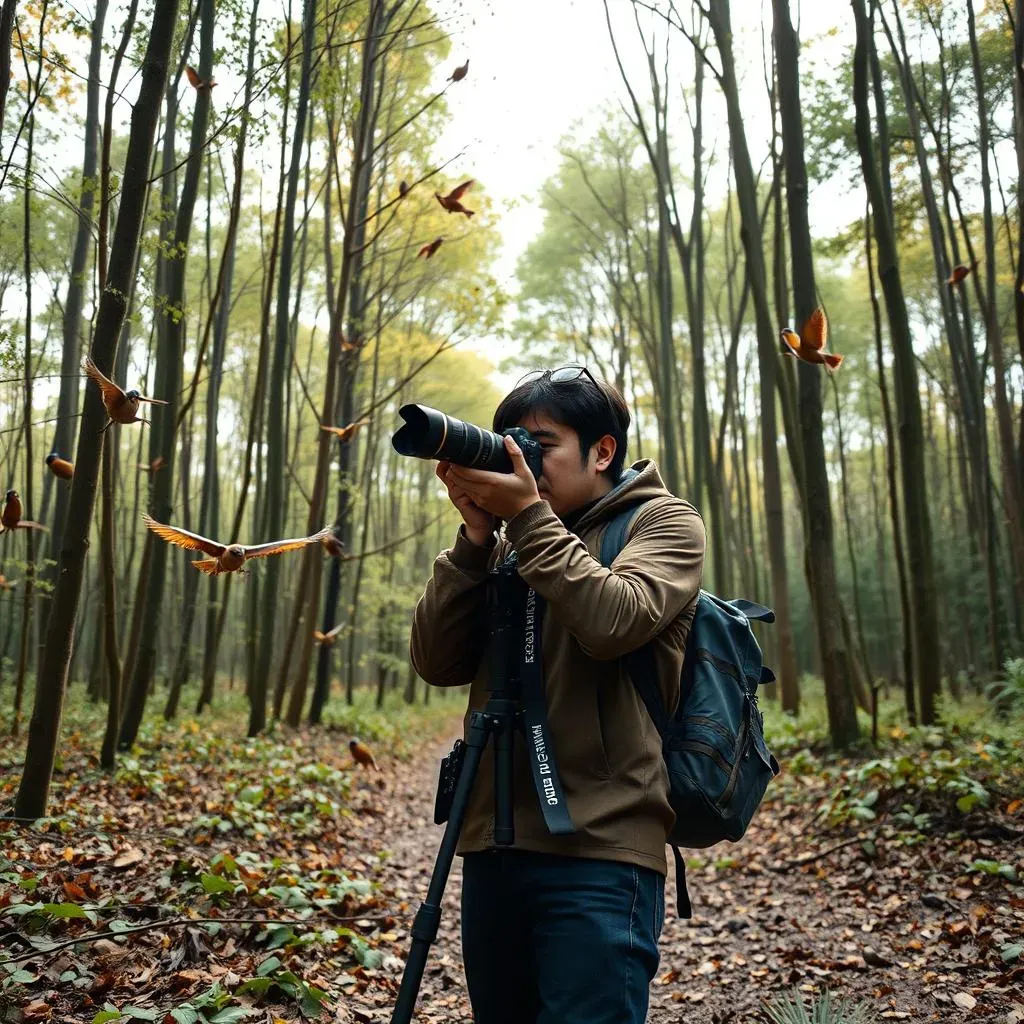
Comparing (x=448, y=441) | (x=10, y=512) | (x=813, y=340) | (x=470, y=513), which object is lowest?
(x=470, y=513)

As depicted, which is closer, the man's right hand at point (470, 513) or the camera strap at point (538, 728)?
the camera strap at point (538, 728)

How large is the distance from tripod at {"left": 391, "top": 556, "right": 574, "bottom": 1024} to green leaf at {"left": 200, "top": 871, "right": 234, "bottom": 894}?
7.11 ft

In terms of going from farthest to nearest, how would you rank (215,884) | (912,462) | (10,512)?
(912,462), (10,512), (215,884)

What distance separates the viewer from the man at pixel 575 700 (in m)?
1.30

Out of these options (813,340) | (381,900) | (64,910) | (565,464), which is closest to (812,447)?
(813,340)

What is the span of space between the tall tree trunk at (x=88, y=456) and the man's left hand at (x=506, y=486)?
2.70 metres

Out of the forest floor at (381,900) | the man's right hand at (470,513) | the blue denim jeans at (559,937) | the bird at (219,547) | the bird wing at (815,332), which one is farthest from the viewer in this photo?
the bird wing at (815,332)

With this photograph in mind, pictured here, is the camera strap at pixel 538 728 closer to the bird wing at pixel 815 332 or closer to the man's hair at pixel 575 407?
the man's hair at pixel 575 407

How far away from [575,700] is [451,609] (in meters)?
0.34

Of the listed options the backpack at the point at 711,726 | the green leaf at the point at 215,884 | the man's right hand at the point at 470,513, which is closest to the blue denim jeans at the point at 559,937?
the backpack at the point at 711,726

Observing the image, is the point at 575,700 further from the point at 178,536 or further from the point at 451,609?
the point at 178,536

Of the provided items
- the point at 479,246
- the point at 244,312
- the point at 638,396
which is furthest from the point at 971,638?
the point at 244,312

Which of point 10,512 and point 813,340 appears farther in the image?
point 813,340

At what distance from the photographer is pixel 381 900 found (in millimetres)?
4152
